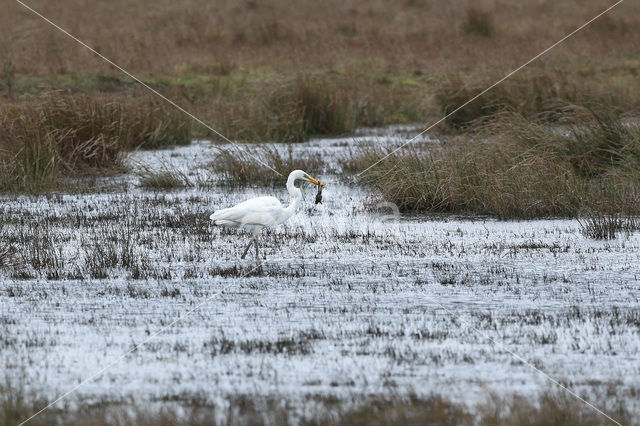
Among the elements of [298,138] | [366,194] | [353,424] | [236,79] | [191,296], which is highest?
[236,79]

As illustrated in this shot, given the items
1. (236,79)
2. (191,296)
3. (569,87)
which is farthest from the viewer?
(236,79)

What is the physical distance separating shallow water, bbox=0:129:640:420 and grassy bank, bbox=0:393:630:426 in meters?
0.13

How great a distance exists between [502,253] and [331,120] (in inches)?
418

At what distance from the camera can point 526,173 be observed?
38.9 ft

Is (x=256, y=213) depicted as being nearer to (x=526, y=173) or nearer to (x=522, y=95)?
(x=526, y=173)

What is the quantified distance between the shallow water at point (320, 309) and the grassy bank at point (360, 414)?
0.13 meters

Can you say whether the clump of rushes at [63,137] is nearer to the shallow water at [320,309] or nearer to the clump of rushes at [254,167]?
the clump of rushes at [254,167]

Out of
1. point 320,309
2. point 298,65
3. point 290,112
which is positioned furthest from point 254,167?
point 298,65

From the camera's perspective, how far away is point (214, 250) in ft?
32.2

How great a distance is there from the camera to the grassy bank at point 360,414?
5047mm

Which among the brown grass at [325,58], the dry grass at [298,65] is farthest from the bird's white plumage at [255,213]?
the brown grass at [325,58]

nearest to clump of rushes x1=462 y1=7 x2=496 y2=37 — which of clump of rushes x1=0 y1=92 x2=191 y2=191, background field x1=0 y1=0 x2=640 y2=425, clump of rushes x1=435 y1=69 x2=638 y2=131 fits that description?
background field x1=0 y1=0 x2=640 y2=425

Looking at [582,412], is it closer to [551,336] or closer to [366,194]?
[551,336]

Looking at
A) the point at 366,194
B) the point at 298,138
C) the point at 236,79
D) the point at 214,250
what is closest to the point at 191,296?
the point at 214,250
